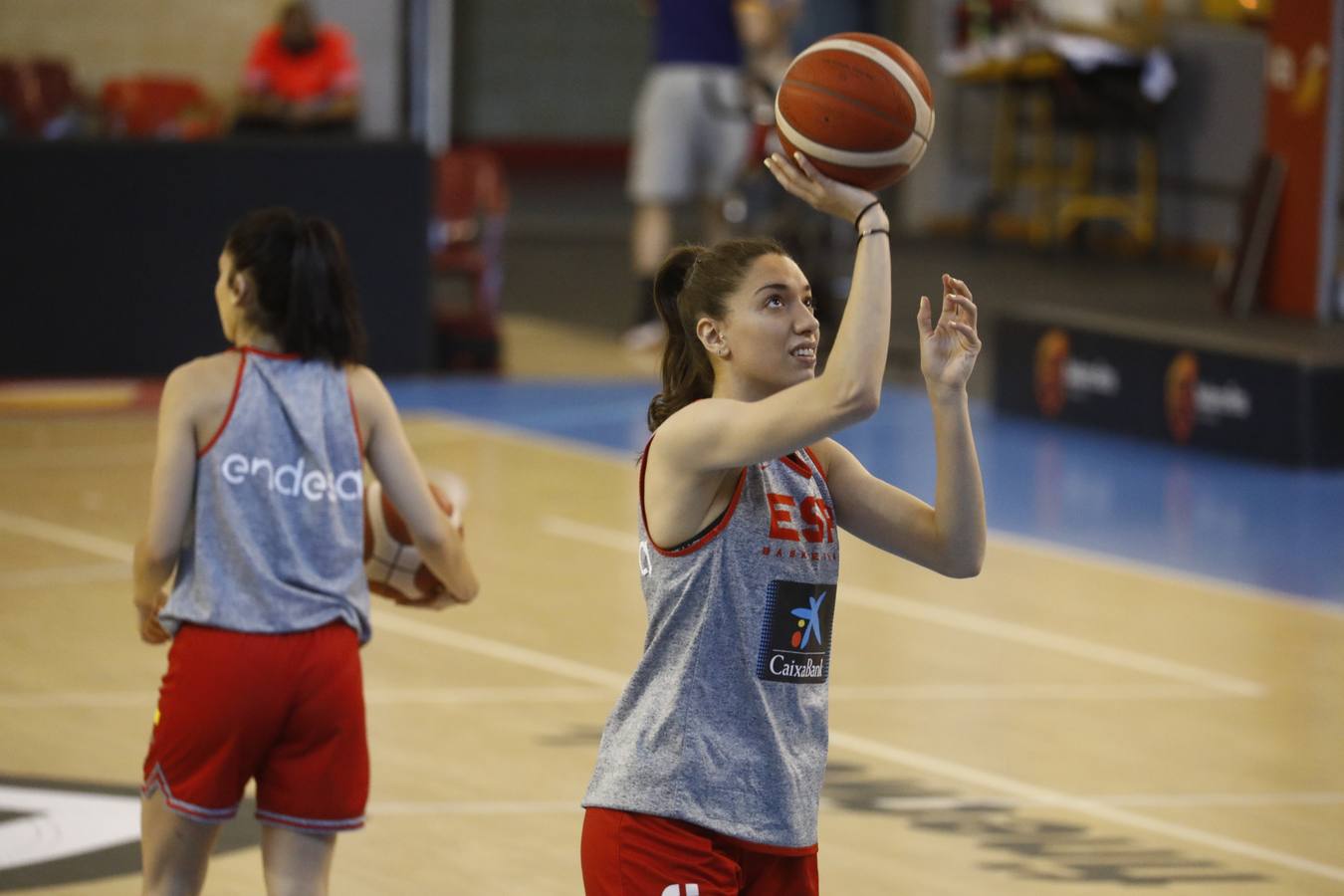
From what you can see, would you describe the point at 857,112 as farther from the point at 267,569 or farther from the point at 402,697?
the point at 402,697

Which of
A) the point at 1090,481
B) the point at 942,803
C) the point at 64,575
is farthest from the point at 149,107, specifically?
the point at 942,803

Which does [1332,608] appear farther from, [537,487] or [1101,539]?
[537,487]

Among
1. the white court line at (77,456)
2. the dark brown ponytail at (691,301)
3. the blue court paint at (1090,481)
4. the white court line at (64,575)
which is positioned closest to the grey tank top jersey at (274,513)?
the dark brown ponytail at (691,301)

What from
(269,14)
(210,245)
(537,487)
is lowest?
(537,487)

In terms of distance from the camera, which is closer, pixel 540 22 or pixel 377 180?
pixel 377 180

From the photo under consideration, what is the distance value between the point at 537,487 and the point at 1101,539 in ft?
7.87

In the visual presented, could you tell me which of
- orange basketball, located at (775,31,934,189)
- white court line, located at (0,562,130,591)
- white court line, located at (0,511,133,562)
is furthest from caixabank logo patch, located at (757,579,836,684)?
white court line, located at (0,511,133,562)

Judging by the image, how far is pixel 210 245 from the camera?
11.5 metres

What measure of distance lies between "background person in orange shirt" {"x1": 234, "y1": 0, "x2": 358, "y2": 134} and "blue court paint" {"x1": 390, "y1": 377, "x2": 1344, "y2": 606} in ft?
5.54

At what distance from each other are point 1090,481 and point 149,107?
18.9 ft

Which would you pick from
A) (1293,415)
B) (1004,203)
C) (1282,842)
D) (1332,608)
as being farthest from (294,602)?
(1004,203)

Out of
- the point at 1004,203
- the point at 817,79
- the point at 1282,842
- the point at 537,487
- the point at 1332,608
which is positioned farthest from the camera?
the point at 1004,203

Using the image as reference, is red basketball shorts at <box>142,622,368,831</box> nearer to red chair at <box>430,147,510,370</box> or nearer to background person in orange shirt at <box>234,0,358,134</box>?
red chair at <box>430,147,510,370</box>

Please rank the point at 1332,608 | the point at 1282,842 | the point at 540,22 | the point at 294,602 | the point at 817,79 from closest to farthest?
the point at 817,79, the point at 294,602, the point at 1282,842, the point at 1332,608, the point at 540,22
